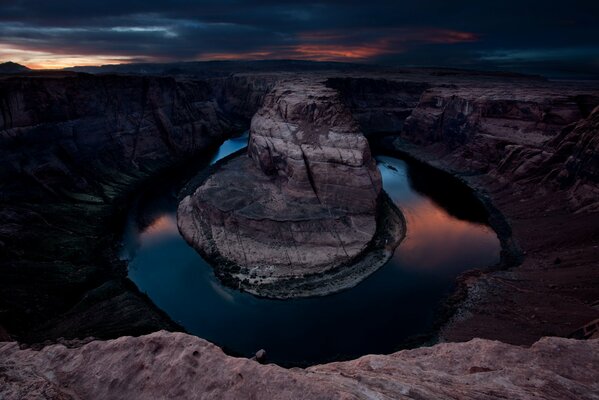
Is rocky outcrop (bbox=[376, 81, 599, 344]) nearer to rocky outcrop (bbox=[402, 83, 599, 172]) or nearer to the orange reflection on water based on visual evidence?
rocky outcrop (bbox=[402, 83, 599, 172])

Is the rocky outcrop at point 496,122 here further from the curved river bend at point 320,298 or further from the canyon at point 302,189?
the curved river bend at point 320,298

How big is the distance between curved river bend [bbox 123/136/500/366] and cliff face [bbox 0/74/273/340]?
11.2 feet

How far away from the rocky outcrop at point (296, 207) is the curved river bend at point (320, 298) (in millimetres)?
1718

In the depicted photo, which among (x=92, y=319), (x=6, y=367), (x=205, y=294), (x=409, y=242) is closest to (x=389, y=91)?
(x=409, y=242)

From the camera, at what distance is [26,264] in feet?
118

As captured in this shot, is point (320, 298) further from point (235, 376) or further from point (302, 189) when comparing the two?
point (235, 376)

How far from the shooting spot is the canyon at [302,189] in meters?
12.5

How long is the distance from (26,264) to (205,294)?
18084mm

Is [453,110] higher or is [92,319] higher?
[453,110]

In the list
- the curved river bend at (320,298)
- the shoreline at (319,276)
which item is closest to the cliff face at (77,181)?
the curved river bend at (320,298)

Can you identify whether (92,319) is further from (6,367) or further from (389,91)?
(389,91)

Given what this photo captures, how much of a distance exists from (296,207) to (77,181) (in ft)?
122

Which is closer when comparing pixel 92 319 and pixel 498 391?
pixel 498 391

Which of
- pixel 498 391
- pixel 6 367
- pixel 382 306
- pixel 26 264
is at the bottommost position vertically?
pixel 382 306
